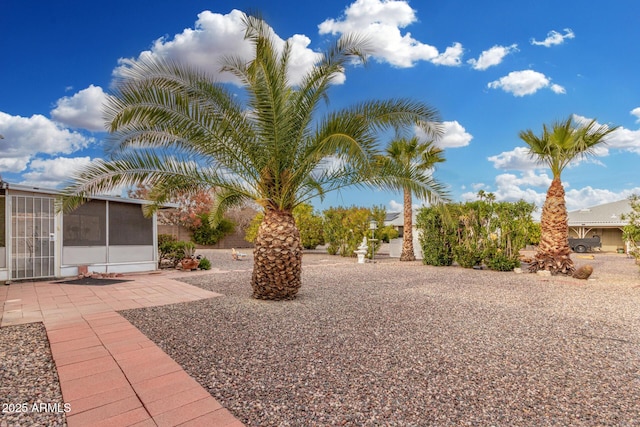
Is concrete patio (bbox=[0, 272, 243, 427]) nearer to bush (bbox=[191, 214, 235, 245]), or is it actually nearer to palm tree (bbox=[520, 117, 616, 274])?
palm tree (bbox=[520, 117, 616, 274])

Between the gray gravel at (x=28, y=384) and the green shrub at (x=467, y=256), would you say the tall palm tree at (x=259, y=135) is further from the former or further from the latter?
the green shrub at (x=467, y=256)

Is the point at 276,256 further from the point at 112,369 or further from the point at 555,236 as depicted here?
the point at 555,236

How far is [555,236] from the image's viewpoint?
447 inches

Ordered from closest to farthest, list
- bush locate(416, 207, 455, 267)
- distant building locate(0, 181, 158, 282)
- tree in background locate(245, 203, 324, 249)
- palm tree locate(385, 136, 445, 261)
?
distant building locate(0, 181, 158, 282) < bush locate(416, 207, 455, 267) < palm tree locate(385, 136, 445, 261) < tree in background locate(245, 203, 324, 249)

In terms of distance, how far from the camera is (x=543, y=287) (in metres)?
8.95

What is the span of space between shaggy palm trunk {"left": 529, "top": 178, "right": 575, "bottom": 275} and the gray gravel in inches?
513

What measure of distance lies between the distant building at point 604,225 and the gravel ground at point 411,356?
22776mm

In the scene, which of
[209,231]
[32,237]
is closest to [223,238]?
[209,231]

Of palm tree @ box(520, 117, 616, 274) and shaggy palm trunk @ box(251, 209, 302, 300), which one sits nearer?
shaggy palm trunk @ box(251, 209, 302, 300)

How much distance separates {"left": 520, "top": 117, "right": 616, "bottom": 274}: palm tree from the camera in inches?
424

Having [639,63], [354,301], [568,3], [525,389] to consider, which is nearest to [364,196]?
[354,301]

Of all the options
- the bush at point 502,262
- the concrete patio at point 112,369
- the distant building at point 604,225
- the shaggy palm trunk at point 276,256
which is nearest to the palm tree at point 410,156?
the bush at point 502,262

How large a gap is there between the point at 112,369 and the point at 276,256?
360 cm

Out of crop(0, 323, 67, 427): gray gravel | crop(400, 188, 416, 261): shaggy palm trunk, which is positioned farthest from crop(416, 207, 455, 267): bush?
crop(0, 323, 67, 427): gray gravel
